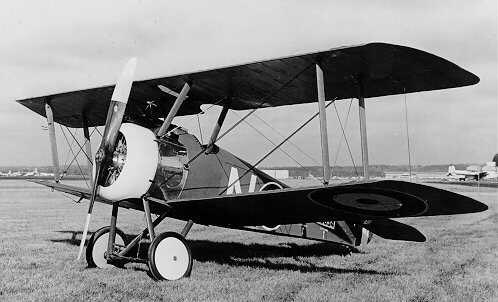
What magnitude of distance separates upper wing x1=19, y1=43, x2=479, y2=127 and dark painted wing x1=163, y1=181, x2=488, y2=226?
146 centimetres

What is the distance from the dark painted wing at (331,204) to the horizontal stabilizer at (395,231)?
1334 millimetres

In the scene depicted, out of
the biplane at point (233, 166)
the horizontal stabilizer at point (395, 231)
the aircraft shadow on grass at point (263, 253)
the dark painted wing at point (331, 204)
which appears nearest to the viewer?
the dark painted wing at point (331, 204)

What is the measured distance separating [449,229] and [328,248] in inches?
203

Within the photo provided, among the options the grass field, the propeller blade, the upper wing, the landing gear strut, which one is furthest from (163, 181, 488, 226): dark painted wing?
the upper wing

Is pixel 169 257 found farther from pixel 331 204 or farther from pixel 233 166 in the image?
pixel 331 204

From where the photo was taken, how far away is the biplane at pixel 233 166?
225 inches

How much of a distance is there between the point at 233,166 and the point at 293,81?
1.64m

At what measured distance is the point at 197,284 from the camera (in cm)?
579

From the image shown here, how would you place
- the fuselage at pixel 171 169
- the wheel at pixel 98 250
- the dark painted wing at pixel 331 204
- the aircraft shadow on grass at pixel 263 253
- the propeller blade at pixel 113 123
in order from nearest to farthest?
the dark painted wing at pixel 331 204
the propeller blade at pixel 113 123
the fuselage at pixel 171 169
the wheel at pixel 98 250
the aircraft shadow on grass at pixel 263 253

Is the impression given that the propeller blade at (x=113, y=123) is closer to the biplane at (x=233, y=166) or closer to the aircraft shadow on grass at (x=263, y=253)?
the biplane at (x=233, y=166)

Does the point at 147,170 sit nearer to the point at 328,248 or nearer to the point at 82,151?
the point at 82,151

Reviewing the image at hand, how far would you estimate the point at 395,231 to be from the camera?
7633 mm

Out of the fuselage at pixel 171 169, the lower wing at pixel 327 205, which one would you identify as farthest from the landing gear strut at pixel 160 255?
the lower wing at pixel 327 205

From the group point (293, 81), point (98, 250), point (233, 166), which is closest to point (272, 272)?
point (233, 166)
